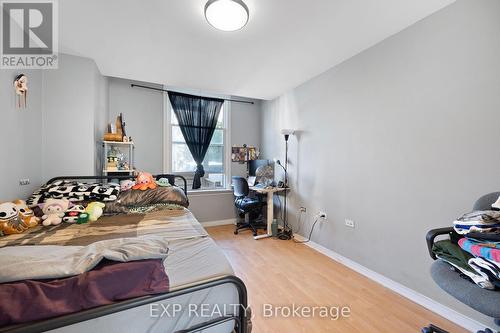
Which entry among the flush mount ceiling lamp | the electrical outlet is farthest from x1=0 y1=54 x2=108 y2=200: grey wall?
the electrical outlet

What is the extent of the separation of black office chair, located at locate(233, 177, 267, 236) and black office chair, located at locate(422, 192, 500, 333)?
246 centimetres

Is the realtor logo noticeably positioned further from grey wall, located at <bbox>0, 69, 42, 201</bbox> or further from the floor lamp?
the floor lamp

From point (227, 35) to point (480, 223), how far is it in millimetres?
2311

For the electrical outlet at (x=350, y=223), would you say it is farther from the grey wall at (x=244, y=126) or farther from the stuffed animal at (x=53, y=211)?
the stuffed animal at (x=53, y=211)

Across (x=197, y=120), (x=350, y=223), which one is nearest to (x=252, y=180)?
(x=197, y=120)

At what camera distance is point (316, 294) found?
1908mm

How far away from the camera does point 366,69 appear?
2.27m

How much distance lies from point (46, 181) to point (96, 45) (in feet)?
5.18

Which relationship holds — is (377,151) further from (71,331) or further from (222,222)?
(222,222)

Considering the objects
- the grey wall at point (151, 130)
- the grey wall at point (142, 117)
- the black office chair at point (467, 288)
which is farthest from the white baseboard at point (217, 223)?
the black office chair at point (467, 288)

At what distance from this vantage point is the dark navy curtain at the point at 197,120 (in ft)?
12.3

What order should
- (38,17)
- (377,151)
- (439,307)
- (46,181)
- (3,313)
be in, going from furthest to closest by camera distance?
(46,181) < (377,151) < (38,17) < (439,307) < (3,313)

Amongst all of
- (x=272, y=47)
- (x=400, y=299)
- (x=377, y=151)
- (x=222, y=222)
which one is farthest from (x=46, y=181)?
(x=400, y=299)

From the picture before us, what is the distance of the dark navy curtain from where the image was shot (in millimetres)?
3746
